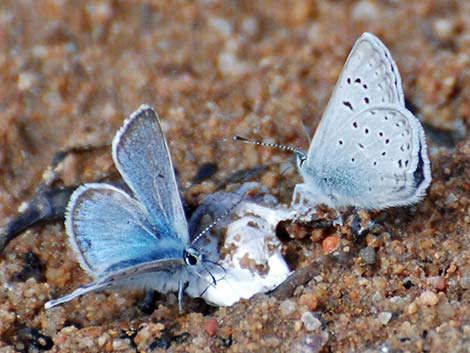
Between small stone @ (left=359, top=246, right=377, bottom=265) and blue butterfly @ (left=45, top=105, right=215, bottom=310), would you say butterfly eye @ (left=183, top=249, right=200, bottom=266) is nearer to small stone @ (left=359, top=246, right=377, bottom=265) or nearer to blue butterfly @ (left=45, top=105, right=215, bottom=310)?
blue butterfly @ (left=45, top=105, right=215, bottom=310)

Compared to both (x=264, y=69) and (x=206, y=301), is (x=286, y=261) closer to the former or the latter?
(x=206, y=301)

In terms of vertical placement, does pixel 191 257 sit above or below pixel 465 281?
above

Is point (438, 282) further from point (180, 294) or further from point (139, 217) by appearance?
point (139, 217)

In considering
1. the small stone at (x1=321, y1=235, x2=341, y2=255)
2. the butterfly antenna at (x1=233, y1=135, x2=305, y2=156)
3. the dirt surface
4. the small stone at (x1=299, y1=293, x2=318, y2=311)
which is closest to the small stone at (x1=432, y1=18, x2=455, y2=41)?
the dirt surface

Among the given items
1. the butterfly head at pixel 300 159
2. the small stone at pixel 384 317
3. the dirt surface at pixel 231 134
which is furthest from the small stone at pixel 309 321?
the butterfly head at pixel 300 159

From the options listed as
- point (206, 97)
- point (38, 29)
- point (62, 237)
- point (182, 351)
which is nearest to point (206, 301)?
point (182, 351)

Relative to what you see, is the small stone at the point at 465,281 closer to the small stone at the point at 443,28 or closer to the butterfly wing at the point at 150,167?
the butterfly wing at the point at 150,167

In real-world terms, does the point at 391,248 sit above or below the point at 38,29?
below

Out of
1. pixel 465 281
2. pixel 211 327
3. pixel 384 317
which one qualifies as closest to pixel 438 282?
pixel 465 281
